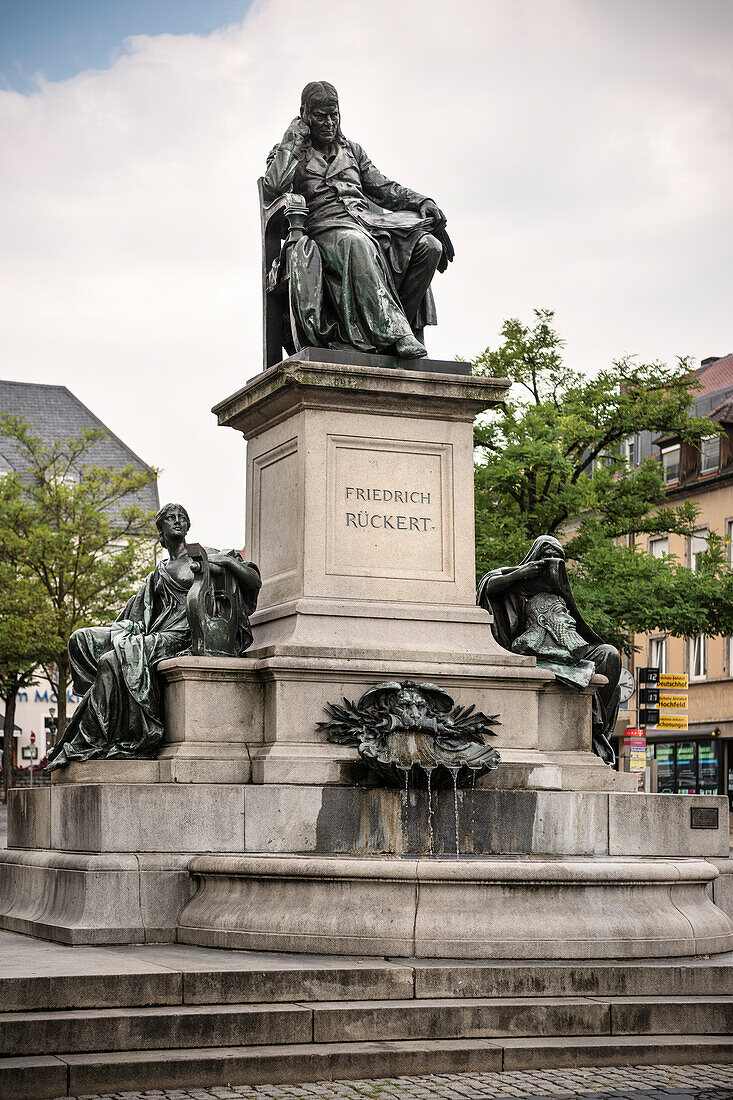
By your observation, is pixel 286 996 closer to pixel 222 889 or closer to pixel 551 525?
pixel 222 889

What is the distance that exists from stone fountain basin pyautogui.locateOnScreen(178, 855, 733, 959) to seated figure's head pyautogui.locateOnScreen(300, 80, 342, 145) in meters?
6.15

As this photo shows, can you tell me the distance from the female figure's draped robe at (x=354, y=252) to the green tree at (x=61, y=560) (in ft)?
96.8

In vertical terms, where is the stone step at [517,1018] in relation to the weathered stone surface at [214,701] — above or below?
below

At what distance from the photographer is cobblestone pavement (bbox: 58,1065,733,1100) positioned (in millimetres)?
6949

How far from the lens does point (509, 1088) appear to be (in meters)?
7.19

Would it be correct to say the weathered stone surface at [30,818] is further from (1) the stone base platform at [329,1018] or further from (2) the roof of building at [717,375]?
(2) the roof of building at [717,375]

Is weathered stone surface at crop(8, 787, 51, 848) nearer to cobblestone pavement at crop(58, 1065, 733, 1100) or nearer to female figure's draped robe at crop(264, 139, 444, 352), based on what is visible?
female figure's draped robe at crop(264, 139, 444, 352)

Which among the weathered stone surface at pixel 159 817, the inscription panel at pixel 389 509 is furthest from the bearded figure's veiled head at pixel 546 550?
the weathered stone surface at pixel 159 817

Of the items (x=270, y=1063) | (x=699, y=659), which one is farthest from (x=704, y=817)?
(x=699, y=659)

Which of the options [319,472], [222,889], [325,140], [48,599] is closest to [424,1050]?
[222,889]

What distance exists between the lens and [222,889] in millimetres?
9422

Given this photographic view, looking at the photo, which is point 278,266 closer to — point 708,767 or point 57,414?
point 708,767

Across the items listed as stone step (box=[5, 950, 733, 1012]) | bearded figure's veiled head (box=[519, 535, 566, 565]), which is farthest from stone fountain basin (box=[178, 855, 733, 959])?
bearded figure's veiled head (box=[519, 535, 566, 565])

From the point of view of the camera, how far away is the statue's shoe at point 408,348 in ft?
39.7
